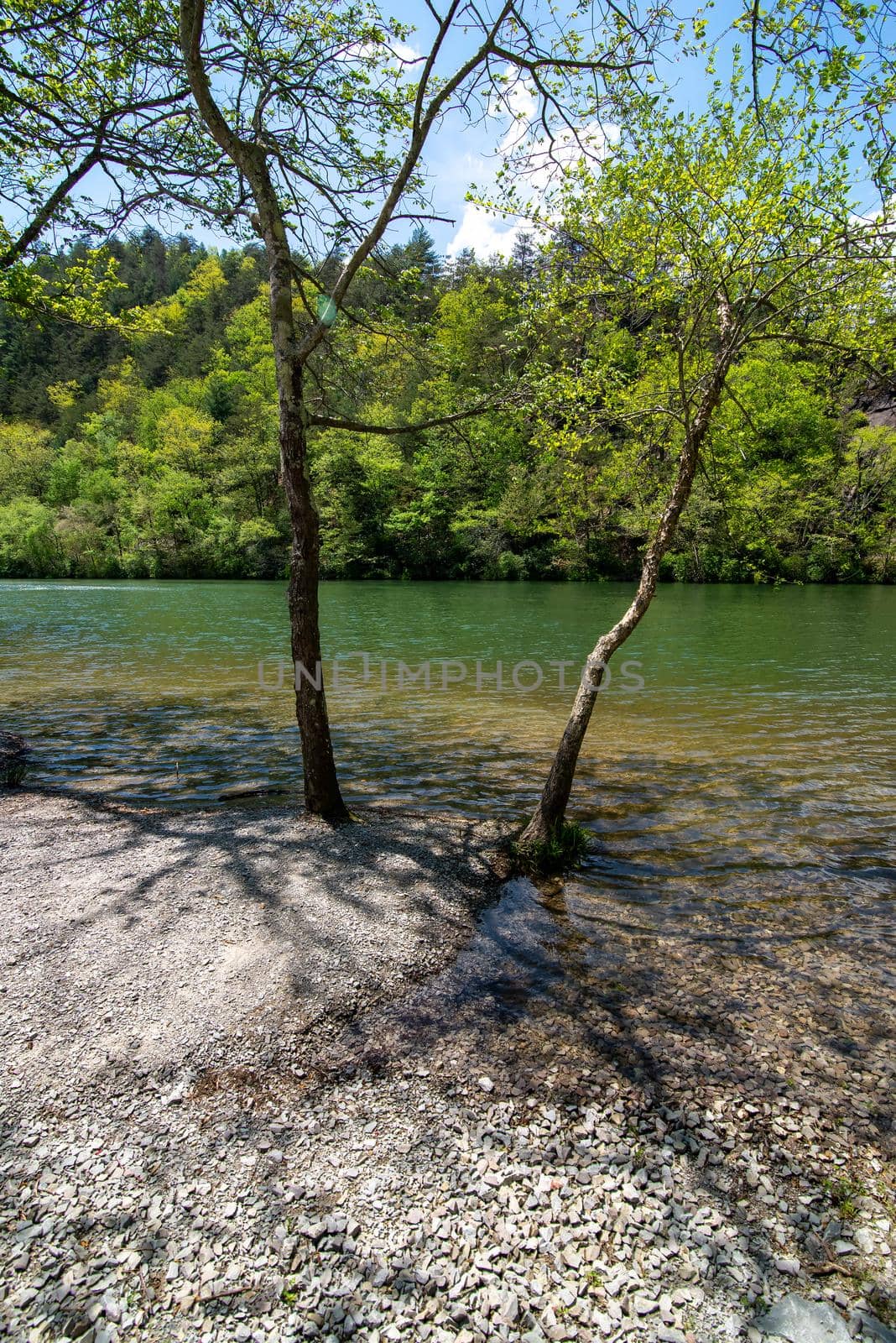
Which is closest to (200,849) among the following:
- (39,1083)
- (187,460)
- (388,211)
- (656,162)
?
(39,1083)

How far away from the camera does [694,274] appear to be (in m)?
6.14

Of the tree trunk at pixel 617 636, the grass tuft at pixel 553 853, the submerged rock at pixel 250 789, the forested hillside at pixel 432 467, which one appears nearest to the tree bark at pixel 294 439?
the forested hillside at pixel 432 467

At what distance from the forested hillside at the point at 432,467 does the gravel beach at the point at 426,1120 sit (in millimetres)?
4710

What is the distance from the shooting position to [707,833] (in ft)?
24.2

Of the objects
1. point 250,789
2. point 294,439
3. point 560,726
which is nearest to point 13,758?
point 250,789

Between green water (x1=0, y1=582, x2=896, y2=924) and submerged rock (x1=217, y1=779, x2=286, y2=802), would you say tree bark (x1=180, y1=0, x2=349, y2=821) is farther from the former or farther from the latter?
green water (x1=0, y1=582, x2=896, y2=924)

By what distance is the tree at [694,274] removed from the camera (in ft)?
17.0

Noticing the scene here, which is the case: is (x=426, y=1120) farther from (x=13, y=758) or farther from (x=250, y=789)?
(x=13, y=758)

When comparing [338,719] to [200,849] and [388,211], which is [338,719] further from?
[388,211]

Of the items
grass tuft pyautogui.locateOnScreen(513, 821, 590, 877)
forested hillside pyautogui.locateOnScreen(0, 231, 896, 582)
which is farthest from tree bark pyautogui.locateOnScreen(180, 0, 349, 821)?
grass tuft pyautogui.locateOnScreen(513, 821, 590, 877)

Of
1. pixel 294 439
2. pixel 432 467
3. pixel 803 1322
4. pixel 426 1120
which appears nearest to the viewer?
pixel 803 1322

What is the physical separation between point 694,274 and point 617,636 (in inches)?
138

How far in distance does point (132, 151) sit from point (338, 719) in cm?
898

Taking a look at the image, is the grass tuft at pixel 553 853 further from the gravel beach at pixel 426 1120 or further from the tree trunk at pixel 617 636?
the gravel beach at pixel 426 1120
